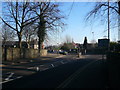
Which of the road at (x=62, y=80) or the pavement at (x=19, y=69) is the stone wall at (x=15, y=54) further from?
the road at (x=62, y=80)

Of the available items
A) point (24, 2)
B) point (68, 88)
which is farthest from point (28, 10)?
point (68, 88)

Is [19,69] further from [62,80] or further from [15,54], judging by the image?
[15,54]

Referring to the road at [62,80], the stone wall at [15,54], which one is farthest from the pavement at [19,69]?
the stone wall at [15,54]

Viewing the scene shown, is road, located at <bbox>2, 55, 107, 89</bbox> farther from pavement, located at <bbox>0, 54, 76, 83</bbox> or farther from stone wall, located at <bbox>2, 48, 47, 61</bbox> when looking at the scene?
stone wall, located at <bbox>2, 48, 47, 61</bbox>

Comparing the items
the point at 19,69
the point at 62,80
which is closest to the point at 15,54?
the point at 19,69

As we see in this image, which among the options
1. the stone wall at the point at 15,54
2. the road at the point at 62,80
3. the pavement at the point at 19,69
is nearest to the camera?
the road at the point at 62,80

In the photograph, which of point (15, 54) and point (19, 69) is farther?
point (15, 54)

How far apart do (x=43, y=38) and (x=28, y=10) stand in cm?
1064

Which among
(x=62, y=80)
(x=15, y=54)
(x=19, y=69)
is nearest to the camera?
(x=62, y=80)

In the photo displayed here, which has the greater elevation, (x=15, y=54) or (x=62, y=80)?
(x=15, y=54)

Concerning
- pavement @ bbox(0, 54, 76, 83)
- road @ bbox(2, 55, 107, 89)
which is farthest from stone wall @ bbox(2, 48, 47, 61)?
road @ bbox(2, 55, 107, 89)

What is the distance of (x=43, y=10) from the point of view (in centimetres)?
3428

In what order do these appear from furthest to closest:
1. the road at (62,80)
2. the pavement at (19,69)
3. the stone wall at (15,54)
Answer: the stone wall at (15,54), the pavement at (19,69), the road at (62,80)

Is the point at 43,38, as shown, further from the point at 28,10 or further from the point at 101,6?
the point at 101,6
